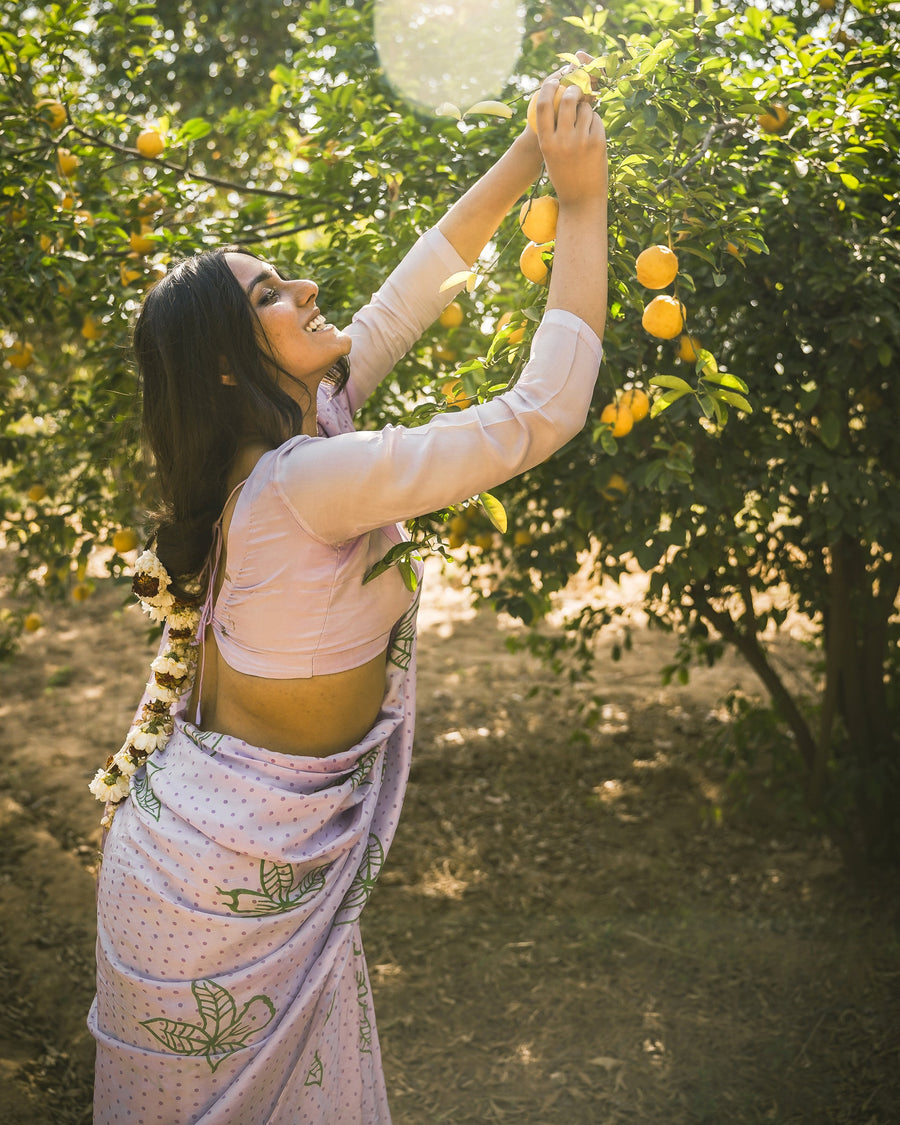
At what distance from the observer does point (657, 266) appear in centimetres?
141

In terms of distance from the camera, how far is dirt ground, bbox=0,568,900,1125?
259 cm

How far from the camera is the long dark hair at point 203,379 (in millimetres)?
1470

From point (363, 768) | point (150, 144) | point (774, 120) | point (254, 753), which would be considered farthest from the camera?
point (150, 144)

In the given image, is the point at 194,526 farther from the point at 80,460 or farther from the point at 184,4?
the point at 184,4

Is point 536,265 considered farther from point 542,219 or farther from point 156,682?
point 156,682

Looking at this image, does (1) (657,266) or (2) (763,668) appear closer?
(1) (657,266)

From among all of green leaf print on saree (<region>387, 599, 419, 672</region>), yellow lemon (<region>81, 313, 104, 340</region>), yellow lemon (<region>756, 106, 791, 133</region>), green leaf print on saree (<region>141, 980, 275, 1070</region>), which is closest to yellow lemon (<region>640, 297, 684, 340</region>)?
green leaf print on saree (<region>387, 599, 419, 672</region>)

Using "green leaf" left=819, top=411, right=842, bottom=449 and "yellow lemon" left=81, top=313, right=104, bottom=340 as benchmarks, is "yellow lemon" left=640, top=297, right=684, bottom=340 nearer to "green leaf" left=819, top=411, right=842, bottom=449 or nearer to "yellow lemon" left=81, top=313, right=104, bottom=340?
"green leaf" left=819, top=411, right=842, bottom=449

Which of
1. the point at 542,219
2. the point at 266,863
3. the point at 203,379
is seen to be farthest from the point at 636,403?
the point at 266,863

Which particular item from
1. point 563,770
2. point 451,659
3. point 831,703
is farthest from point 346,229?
point 451,659

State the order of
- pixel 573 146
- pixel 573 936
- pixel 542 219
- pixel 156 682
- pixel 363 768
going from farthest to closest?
pixel 573 936
pixel 156 682
pixel 363 768
pixel 542 219
pixel 573 146

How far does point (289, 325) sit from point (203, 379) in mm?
158

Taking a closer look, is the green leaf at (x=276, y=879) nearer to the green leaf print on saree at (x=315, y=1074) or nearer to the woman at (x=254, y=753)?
the woman at (x=254, y=753)

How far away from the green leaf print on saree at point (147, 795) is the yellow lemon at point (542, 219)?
1.04 metres
